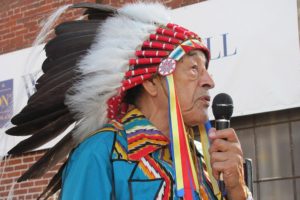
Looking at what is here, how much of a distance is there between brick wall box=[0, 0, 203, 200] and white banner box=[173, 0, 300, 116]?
1.24m

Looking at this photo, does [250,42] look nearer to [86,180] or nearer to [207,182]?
[207,182]

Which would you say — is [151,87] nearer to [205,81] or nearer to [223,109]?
[205,81]

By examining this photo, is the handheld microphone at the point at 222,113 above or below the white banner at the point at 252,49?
below

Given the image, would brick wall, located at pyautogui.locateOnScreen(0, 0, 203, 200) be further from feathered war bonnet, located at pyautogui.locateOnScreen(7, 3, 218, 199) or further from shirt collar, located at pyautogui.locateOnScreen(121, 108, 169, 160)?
shirt collar, located at pyautogui.locateOnScreen(121, 108, 169, 160)

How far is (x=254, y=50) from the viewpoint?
226 inches

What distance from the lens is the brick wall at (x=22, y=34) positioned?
23.1 ft

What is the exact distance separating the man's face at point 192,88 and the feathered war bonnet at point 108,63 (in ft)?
0.12

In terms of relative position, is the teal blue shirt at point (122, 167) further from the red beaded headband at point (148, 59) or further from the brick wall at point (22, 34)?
the brick wall at point (22, 34)

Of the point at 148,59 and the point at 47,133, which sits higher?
the point at 148,59

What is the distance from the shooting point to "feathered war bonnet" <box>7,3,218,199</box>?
2934 mm

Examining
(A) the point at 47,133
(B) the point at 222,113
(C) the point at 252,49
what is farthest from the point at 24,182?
(B) the point at 222,113

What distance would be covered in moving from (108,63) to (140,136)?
13.9 inches

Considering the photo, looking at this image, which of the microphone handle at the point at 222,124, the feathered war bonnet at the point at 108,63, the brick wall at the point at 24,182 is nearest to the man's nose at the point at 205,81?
the feathered war bonnet at the point at 108,63

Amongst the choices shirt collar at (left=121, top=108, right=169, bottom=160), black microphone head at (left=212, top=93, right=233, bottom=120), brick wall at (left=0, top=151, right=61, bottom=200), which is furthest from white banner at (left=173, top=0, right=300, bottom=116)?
black microphone head at (left=212, top=93, right=233, bottom=120)
